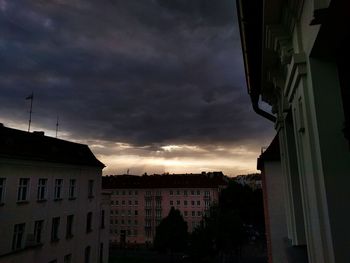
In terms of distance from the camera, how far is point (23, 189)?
818 inches

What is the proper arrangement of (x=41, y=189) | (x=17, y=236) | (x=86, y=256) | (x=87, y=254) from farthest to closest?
(x=87, y=254), (x=86, y=256), (x=41, y=189), (x=17, y=236)

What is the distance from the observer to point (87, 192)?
27906 millimetres

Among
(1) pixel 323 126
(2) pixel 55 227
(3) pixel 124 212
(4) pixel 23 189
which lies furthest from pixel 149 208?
(1) pixel 323 126

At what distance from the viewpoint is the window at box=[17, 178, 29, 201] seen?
801 inches

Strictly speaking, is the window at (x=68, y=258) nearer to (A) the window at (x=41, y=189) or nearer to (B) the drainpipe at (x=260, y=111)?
(A) the window at (x=41, y=189)

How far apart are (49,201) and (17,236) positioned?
349cm

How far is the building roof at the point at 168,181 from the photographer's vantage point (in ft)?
251

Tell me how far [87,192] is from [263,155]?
2049 cm

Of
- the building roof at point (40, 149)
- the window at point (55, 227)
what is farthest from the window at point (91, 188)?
the window at point (55, 227)

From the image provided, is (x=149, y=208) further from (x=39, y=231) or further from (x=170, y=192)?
(x=39, y=231)

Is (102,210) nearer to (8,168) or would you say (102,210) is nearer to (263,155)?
(8,168)

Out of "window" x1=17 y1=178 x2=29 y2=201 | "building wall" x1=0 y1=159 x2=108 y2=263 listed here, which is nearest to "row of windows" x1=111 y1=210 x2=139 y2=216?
"building wall" x1=0 y1=159 x2=108 y2=263

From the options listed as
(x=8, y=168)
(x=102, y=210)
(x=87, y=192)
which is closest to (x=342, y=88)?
(x=8, y=168)

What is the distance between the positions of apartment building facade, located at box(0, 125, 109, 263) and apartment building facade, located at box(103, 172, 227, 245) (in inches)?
1837
